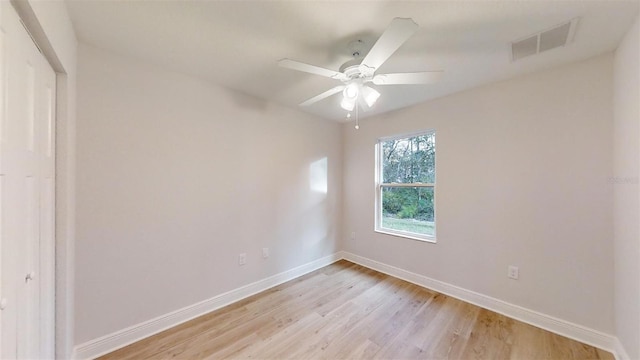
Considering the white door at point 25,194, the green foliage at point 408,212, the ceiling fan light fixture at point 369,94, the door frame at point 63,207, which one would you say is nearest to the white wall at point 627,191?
the ceiling fan light fixture at point 369,94

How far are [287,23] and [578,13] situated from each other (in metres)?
1.73

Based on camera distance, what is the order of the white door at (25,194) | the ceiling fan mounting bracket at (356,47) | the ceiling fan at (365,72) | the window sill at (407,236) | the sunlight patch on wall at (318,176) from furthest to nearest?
1. the sunlight patch on wall at (318,176)
2. the window sill at (407,236)
3. the ceiling fan mounting bracket at (356,47)
4. the ceiling fan at (365,72)
5. the white door at (25,194)

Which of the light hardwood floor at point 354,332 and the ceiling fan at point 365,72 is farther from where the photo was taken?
the light hardwood floor at point 354,332

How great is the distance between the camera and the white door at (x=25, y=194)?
2.93 feet

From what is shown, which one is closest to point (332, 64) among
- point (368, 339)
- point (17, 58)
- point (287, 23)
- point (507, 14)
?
point (287, 23)

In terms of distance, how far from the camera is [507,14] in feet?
4.66

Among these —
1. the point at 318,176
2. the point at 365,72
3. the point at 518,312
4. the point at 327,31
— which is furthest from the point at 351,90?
the point at 518,312

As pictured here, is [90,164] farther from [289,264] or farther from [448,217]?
[448,217]

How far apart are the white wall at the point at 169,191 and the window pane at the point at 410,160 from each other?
1309mm

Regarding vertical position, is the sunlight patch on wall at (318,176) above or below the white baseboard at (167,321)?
above

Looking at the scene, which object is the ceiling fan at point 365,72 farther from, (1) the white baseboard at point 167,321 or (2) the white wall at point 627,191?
(1) the white baseboard at point 167,321

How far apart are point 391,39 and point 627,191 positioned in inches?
73.4

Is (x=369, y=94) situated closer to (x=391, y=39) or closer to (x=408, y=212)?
(x=391, y=39)

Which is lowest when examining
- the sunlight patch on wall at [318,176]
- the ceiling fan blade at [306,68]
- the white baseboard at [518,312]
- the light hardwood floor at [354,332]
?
the light hardwood floor at [354,332]
